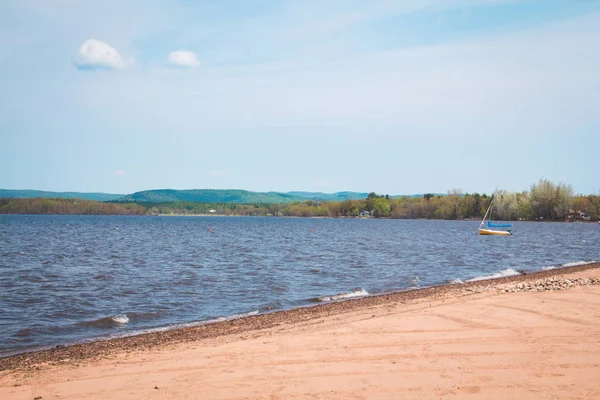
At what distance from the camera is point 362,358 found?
1120 centimetres

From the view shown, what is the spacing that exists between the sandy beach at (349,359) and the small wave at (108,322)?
2.84m

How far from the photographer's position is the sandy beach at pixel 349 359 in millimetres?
9227

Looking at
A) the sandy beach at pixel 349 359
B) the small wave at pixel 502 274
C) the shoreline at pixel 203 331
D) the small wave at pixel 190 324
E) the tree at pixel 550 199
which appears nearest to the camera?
the sandy beach at pixel 349 359

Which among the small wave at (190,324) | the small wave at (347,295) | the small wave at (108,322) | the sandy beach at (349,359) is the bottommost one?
the small wave at (108,322)

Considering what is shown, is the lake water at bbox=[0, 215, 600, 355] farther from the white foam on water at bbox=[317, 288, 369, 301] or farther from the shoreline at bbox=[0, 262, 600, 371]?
the shoreline at bbox=[0, 262, 600, 371]

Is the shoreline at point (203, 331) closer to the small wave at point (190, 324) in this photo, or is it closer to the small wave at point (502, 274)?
the small wave at point (190, 324)

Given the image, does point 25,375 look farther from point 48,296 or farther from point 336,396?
point 48,296

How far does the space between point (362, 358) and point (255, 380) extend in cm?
258

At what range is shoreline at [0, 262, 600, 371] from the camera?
42.1ft

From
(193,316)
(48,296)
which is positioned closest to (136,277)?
(48,296)

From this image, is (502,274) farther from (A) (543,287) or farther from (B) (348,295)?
(B) (348,295)

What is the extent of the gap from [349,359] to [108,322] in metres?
10.3

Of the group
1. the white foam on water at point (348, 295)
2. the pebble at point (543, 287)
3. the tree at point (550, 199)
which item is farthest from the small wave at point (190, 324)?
the tree at point (550, 199)

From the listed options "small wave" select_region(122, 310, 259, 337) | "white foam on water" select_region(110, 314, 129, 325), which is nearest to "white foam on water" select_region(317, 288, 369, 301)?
"small wave" select_region(122, 310, 259, 337)
